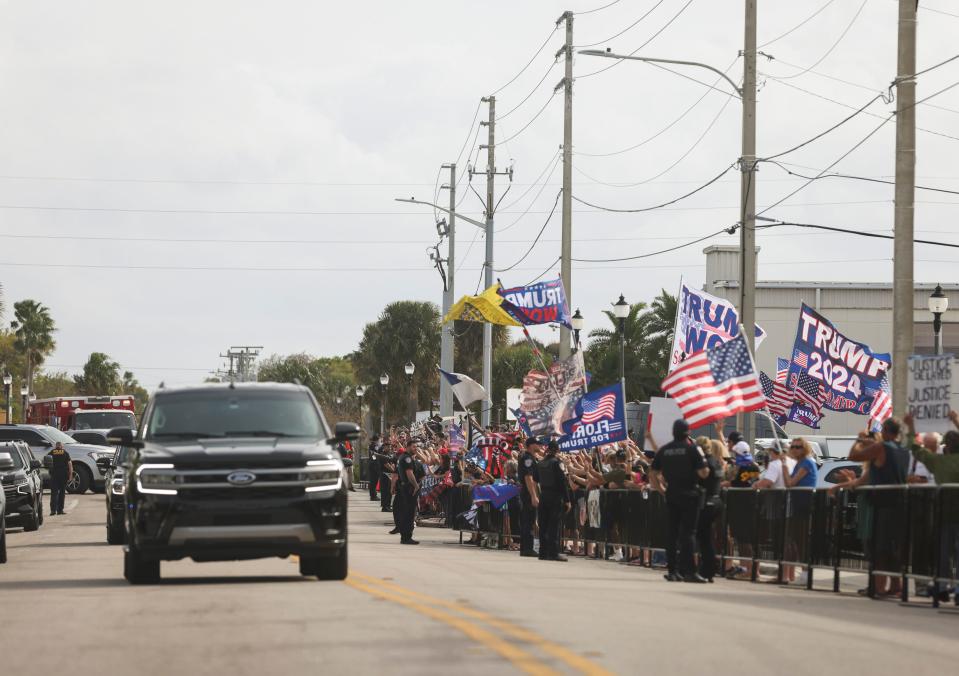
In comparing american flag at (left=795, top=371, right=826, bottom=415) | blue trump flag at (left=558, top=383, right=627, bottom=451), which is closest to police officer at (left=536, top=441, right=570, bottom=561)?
blue trump flag at (left=558, top=383, right=627, bottom=451)

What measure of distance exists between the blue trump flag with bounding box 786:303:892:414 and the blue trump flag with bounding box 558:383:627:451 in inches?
122

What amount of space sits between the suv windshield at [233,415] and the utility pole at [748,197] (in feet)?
40.7

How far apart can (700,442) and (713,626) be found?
854 centimetres

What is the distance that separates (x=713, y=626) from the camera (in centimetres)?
1170

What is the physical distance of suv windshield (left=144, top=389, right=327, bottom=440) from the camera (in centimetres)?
1579

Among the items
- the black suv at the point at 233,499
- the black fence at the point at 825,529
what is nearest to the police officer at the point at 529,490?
the black fence at the point at 825,529

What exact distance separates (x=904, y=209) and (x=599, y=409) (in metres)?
6.66

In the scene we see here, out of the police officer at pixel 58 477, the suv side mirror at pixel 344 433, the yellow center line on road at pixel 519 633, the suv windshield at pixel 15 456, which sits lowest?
the police officer at pixel 58 477

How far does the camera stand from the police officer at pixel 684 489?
18.6 meters

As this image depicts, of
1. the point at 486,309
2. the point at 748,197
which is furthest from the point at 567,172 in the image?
the point at 748,197

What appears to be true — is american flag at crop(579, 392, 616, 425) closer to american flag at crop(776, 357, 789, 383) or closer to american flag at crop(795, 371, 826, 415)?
american flag at crop(795, 371, 826, 415)

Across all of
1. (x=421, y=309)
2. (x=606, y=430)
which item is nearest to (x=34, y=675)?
(x=606, y=430)

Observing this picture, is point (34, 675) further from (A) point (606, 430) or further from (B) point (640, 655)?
(A) point (606, 430)

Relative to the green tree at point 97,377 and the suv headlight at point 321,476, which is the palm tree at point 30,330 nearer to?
the green tree at point 97,377
